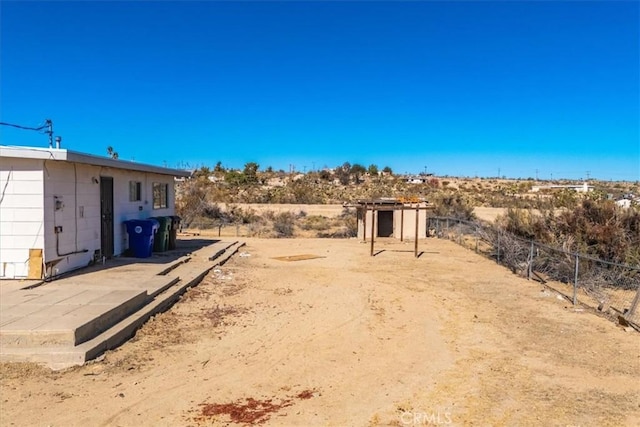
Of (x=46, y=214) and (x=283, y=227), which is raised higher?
(x=46, y=214)

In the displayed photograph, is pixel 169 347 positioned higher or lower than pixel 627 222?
lower

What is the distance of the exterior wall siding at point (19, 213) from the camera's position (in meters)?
10.2

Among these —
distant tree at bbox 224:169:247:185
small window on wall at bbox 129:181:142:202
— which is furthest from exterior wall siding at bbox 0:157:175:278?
distant tree at bbox 224:169:247:185

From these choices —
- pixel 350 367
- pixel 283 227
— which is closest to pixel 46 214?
pixel 350 367

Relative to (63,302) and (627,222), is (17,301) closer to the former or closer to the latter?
(63,302)

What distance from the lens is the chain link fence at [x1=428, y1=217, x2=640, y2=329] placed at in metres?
10.8

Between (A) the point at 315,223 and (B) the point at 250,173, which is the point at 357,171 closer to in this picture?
(B) the point at 250,173

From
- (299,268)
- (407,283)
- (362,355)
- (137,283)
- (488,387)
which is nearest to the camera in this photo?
(488,387)

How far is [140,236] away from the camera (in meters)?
14.0

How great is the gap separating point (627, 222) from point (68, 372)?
618 inches

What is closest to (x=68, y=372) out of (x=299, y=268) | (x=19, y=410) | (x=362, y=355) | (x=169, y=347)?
(x=19, y=410)

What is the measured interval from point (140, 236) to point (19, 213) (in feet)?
13.1

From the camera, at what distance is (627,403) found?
5516mm

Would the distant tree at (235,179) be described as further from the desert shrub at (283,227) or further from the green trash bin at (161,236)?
the green trash bin at (161,236)
